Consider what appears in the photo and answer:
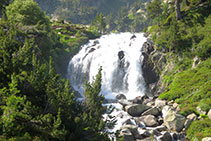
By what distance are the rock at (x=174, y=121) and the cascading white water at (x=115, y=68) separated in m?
16.9

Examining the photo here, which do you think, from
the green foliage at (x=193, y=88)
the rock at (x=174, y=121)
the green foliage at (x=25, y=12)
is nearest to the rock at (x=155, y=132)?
the rock at (x=174, y=121)

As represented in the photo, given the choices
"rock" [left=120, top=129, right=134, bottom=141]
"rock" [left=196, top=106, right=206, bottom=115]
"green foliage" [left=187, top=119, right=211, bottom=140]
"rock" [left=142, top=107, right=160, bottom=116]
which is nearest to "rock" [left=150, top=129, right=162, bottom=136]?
"rock" [left=120, top=129, right=134, bottom=141]

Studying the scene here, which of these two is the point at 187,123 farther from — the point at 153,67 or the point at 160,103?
the point at 153,67

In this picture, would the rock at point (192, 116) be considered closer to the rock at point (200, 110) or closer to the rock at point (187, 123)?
the rock at point (187, 123)

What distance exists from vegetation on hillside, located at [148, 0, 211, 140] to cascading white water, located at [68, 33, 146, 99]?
5.98 m

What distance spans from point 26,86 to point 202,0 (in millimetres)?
47535

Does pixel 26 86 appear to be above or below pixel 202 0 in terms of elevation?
below

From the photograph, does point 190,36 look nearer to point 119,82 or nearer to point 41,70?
point 119,82

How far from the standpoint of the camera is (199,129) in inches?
651

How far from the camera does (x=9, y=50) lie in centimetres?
1123

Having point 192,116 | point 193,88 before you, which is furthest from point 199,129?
point 193,88

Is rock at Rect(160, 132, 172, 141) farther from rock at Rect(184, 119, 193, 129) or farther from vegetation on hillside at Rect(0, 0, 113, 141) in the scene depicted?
vegetation on hillside at Rect(0, 0, 113, 141)

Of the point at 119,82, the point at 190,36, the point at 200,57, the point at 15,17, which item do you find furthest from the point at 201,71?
the point at 15,17

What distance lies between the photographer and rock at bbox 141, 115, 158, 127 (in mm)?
20375
